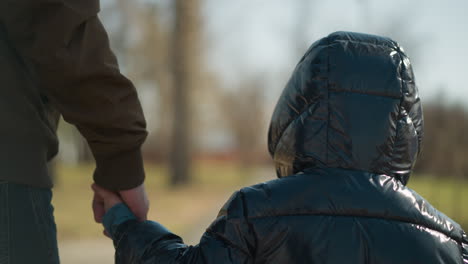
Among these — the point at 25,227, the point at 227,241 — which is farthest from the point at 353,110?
the point at 25,227

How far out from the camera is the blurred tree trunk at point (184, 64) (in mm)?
13641

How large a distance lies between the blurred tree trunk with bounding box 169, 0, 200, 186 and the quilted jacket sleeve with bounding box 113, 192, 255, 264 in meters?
12.3

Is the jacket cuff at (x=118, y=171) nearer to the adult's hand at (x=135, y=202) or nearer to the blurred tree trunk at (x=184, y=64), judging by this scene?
the adult's hand at (x=135, y=202)

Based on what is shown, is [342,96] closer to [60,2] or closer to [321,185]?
[321,185]

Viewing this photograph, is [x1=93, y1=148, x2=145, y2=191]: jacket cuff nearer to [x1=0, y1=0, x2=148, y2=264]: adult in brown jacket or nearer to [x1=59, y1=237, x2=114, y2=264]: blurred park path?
[x1=0, y1=0, x2=148, y2=264]: adult in brown jacket

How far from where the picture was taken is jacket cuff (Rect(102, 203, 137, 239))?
5.34 ft

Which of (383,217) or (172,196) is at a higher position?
(383,217)

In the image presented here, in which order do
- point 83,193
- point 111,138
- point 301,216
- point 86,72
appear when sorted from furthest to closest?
1. point 83,193
2. point 111,138
3. point 86,72
4. point 301,216

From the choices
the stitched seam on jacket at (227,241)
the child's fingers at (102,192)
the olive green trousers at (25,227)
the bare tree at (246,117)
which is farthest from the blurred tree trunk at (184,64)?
the stitched seam on jacket at (227,241)

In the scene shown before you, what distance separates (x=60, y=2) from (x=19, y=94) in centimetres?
30

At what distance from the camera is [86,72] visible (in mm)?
1505

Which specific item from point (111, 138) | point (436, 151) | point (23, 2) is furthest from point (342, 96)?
point (436, 151)

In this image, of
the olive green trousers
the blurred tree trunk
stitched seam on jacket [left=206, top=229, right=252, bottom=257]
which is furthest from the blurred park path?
the blurred tree trunk

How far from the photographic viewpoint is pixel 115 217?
5.42 ft
